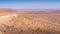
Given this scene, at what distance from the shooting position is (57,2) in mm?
1732

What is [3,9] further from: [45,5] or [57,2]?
[57,2]

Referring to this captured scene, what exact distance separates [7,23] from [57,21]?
59 centimetres

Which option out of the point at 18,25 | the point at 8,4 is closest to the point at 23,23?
the point at 18,25

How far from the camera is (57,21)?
5.74ft

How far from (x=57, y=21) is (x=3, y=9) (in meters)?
0.65

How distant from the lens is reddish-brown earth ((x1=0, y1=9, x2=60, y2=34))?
1710 mm

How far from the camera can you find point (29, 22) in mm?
1781

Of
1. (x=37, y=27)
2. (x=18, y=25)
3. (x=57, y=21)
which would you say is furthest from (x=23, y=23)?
(x=57, y=21)

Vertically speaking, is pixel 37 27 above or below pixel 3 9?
below

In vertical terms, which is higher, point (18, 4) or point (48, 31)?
point (18, 4)

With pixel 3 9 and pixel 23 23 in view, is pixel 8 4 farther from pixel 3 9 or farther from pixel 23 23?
pixel 23 23

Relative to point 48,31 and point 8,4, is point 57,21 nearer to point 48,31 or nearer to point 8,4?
point 48,31

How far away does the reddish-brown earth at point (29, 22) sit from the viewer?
171 centimetres

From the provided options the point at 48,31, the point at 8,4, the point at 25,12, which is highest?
the point at 8,4
